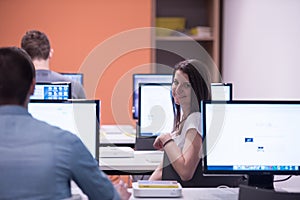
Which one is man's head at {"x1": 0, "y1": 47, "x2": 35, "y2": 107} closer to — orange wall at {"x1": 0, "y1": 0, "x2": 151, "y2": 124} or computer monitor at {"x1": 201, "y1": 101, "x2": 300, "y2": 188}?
computer monitor at {"x1": 201, "y1": 101, "x2": 300, "y2": 188}

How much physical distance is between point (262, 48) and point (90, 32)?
218cm

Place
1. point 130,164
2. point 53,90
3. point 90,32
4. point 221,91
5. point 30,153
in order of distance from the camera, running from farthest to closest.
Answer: point 90,32 < point 221,91 < point 53,90 < point 130,164 < point 30,153

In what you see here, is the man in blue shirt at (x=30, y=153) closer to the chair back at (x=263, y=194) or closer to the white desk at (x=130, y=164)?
the chair back at (x=263, y=194)

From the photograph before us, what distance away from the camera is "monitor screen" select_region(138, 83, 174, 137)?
445 centimetres

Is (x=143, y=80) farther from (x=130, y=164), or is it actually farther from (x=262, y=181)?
(x=262, y=181)

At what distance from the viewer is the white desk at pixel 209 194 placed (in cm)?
264

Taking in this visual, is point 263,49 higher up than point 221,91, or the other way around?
point 263,49

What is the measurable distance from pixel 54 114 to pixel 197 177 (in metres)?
0.76

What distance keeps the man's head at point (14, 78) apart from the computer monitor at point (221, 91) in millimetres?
2359

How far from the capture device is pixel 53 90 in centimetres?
372

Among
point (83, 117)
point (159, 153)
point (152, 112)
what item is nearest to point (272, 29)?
point (152, 112)

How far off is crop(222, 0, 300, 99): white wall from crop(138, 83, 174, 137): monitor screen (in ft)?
2.73

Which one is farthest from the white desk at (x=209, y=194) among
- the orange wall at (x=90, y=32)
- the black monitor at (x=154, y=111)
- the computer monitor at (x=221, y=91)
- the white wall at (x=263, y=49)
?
the orange wall at (x=90, y=32)

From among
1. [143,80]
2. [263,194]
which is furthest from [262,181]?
[143,80]
